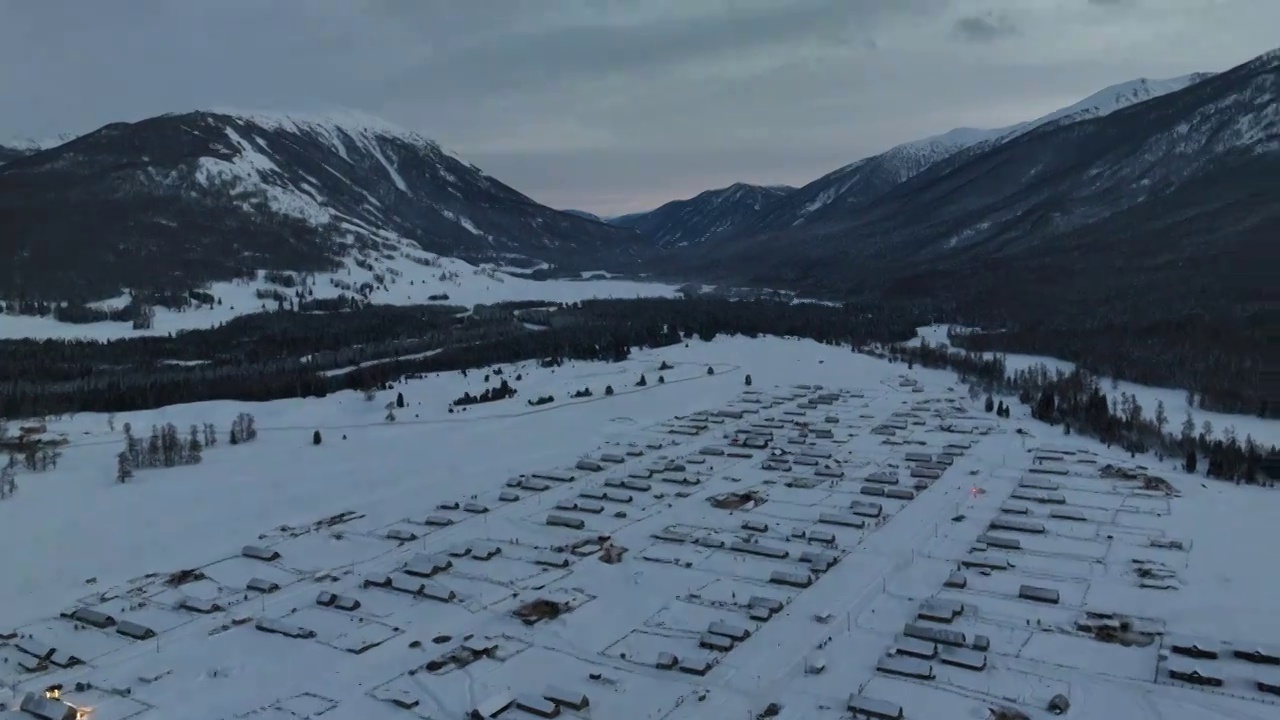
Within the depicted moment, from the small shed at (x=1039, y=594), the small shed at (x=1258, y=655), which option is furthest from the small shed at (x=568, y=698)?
the small shed at (x=1258, y=655)

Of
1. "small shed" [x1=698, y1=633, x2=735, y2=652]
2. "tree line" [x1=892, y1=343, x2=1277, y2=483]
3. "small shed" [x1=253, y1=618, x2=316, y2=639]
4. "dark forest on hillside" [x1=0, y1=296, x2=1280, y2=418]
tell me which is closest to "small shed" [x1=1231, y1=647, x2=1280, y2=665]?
"small shed" [x1=698, y1=633, x2=735, y2=652]

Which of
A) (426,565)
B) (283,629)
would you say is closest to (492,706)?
(283,629)

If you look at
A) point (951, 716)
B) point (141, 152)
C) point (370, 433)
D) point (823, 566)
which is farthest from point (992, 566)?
point (141, 152)

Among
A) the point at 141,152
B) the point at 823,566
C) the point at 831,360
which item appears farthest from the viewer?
the point at 141,152

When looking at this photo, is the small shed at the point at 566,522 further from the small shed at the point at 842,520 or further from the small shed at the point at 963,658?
the small shed at the point at 963,658

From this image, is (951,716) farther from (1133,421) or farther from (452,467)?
(1133,421)

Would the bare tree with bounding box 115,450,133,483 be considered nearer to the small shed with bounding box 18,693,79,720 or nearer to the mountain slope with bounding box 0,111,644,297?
the small shed with bounding box 18,693,79,720
